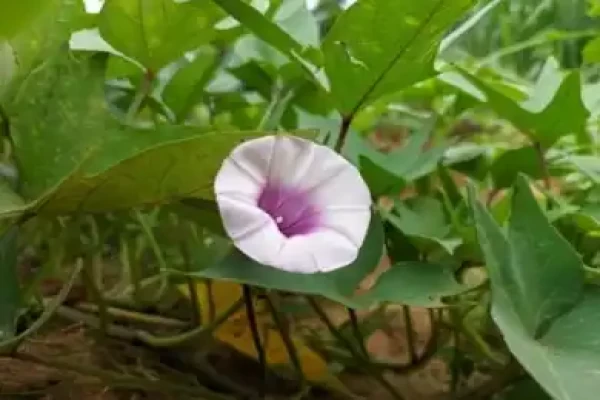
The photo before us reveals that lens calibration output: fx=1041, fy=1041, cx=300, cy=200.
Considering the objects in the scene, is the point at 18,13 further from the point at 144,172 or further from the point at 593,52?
the point at 593,52

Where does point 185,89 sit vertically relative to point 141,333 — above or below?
above

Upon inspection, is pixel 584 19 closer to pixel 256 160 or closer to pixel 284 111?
pixel 284 111

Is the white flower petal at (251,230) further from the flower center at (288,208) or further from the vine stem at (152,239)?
the vine stem at (152,239)

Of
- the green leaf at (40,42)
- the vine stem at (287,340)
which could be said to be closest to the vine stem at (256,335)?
the vine stem at (287,340)

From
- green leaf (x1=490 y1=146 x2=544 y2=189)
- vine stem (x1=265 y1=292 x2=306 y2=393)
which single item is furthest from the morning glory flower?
green leaf (x1=490 y1=146 x2=544 y2=189)

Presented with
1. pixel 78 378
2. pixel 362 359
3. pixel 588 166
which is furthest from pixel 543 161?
pixel 78 378

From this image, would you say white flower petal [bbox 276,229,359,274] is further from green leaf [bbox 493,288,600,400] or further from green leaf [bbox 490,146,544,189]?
green leaf [bbox 490,146,544,189]

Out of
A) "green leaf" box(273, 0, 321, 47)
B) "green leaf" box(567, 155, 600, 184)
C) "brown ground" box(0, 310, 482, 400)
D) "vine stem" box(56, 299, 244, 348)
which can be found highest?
"green leaf" box(273, 0, 321, 47)
